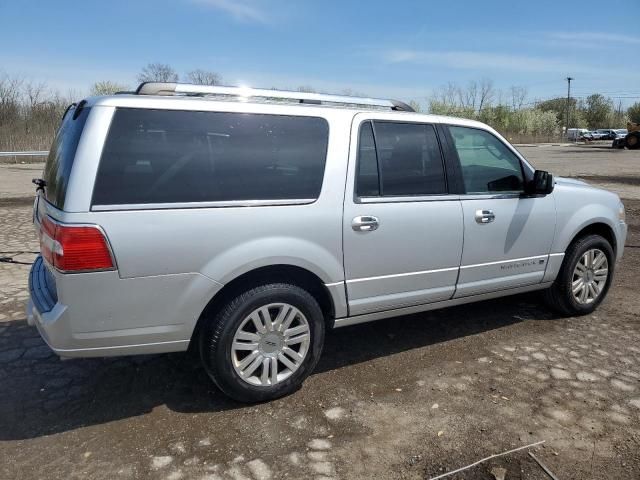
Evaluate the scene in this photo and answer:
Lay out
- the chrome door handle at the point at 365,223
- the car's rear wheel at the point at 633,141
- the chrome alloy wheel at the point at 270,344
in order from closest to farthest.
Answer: the chrome alloy wheel at the point at 270,344, the chrome door handle at the point at 365,223, the car's rear wheel at the point at 633,141

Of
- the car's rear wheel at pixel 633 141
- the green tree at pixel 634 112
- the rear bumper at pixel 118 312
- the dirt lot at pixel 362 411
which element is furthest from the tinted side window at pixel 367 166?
the green tree at pixel 634 112

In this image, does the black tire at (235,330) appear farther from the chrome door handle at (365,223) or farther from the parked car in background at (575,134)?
the parked car in background at (575,134)

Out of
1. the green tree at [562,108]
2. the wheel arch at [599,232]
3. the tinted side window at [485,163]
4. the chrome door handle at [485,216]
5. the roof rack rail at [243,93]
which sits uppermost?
the green tree at [562,108]

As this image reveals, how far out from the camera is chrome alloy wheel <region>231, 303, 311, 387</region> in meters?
3.25

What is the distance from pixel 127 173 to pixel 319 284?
54.0 inches

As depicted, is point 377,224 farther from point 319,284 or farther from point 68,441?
point 68,441

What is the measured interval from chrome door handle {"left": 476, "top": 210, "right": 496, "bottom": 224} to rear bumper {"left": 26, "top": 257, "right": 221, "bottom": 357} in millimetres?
2079

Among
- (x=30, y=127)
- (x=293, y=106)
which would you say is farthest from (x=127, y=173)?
(x=30, y=127)

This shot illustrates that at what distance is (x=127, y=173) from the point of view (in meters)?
2.86

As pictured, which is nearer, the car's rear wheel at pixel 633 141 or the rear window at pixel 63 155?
the rear window at pixel 63 155

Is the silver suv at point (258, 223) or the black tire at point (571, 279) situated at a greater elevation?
the silver suv at point (258, 223)

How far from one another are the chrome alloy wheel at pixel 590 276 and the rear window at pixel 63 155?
418 cm

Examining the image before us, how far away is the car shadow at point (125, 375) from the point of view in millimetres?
3260

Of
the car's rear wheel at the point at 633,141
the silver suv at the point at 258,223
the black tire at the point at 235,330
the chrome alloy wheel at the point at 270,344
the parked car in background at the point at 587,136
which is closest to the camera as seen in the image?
the silver suv at the point at 258,223
